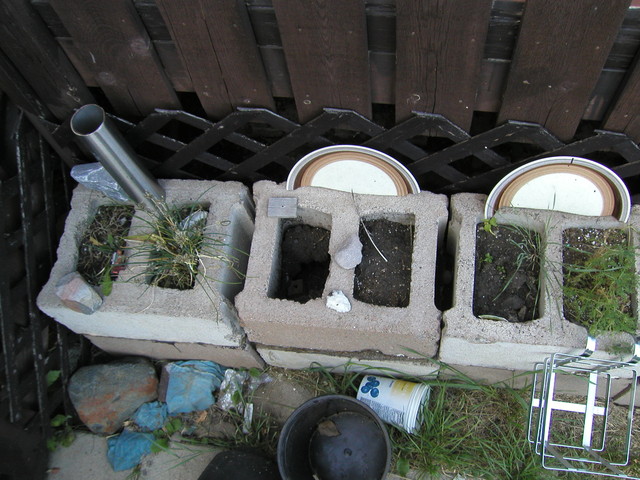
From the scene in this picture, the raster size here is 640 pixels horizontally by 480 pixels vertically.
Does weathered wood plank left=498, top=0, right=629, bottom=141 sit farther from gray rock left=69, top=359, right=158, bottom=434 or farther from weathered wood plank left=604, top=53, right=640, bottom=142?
gray rock left=69, top=359, right=158, bottom=434

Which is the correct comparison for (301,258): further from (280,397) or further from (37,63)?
→ (37,63)

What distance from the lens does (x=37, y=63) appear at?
2.14m

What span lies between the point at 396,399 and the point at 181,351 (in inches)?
43.7

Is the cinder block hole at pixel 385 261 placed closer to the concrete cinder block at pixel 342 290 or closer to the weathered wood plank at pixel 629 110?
the concrete cinder block at pixel 342 290

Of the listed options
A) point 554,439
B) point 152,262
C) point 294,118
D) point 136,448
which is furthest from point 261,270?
point 554,439

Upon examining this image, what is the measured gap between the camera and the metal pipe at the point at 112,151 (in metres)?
1.97

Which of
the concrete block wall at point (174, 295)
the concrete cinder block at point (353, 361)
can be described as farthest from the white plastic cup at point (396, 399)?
the concrete block wall at point (174, 295)

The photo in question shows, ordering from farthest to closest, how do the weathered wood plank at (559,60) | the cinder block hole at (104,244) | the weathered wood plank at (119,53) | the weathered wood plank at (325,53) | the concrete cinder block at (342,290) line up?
the cinder block hole at (104,244), the concrete cinder block at (342,290), the weathered wood plank at (119,53), the weathered wood plank at (325,53), the weathered wood plank at (559,60)

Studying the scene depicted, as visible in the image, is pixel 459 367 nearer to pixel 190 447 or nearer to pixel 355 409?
pixel 355 409

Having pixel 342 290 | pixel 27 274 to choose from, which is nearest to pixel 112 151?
pixel 27 274

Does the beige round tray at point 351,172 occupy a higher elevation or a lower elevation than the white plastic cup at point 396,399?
higher

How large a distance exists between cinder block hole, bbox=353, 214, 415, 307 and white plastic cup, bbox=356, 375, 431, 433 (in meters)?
0.53

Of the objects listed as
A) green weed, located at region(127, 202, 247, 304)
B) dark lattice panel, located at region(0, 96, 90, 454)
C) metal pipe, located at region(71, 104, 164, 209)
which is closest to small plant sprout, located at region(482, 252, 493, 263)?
green weed, located at region(127, 202, 247, 304)

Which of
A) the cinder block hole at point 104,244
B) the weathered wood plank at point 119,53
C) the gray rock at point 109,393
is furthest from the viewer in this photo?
the gray rock at point 109,393
